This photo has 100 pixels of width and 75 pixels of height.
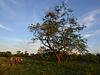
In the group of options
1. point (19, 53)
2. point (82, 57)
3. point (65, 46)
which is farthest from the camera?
point (19, 53)

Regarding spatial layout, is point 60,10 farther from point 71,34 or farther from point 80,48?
point 80,48

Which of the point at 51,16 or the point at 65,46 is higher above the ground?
the point at 51,16

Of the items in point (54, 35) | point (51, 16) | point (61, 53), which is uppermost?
point (51, 16)

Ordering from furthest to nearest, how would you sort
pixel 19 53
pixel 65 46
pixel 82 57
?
pixel 19 53 < pixel 82 57 < pixel 65 46

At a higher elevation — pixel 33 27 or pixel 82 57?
pixel 33 27

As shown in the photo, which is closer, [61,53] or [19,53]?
[61,53]

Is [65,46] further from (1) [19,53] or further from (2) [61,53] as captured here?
(1) [19,53]

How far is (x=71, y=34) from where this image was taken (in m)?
41.1

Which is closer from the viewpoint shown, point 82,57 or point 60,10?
point 60,10

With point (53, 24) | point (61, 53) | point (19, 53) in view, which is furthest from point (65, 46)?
point (19, 53)

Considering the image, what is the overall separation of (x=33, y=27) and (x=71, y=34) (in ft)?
23.6

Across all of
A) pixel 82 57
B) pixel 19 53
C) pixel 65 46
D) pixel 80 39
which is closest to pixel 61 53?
pixel 65 46

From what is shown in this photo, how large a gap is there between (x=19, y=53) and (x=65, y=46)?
37065 mm

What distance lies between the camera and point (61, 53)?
41406mm
